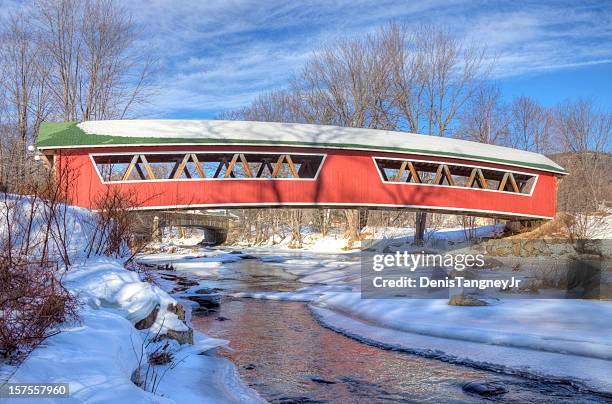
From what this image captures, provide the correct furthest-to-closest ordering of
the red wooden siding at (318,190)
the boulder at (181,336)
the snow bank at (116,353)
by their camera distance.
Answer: the red wooden siding at (318,190) < the boulder at (181,336) < the snow bank at (116,353)

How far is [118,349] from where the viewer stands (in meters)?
3.62

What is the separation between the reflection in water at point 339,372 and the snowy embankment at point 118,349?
401 millimetres

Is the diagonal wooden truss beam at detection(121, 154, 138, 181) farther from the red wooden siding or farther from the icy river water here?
the icy river water

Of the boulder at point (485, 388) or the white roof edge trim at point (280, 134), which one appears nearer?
the boulder at point (485, 388)

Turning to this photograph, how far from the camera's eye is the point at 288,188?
14.4 m

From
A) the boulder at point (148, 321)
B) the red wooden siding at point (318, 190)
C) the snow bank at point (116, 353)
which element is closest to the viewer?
the snow bank at point (116, 353)

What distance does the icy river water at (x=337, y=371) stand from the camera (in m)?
4.71

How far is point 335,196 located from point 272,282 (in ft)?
11.3

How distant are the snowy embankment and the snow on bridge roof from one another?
267 inches

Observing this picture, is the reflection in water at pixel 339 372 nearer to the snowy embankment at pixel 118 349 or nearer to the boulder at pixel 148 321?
the snowy embankment at pixel 118 349

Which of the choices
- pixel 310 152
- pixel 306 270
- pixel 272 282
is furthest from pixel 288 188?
pixel 306 270

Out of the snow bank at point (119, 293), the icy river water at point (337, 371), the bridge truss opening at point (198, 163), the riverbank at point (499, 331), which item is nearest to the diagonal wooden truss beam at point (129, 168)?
the bridge truss opening at point (198, 163)

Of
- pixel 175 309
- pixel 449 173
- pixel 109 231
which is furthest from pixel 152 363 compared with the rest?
pixel 449 173

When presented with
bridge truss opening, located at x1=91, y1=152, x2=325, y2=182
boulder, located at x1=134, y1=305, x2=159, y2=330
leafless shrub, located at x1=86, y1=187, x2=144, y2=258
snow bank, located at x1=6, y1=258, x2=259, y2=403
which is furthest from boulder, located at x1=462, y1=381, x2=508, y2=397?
bridge truss opening, located at x1=91, y1=152, x2=325, y2=182
